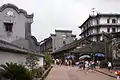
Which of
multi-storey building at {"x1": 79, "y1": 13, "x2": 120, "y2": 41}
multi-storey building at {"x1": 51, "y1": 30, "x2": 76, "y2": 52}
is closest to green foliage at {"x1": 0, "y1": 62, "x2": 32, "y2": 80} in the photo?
multi-storey building at {"x1": 79, "y1": 13, "x2": 120, "y2": 41}

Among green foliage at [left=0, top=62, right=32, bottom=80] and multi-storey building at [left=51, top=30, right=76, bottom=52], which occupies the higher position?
multi-storey building at [left=51, top=30, right=76, bottom=52]

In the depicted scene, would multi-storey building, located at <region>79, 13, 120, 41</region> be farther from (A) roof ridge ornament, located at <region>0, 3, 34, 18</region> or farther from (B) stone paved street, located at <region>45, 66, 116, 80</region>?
(A) roof ridge ornament, located at <region>0, 3, 34, 18</region>

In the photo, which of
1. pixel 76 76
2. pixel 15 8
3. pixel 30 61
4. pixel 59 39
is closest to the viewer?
pixel 30 61

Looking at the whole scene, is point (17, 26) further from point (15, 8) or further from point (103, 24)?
point (103, 24)

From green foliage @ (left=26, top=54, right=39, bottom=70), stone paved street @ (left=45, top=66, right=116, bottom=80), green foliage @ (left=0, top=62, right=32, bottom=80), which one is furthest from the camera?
stone paved street @ (left=45, top=66, right=116, bottom=80)

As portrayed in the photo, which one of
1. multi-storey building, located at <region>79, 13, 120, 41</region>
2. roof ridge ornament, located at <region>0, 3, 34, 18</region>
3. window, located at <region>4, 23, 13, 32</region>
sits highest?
multi-storey building, located at <region>79, 13, 120, 41</region>

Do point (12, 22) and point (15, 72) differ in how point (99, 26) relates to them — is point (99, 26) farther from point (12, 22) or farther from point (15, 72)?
point (15, 72)

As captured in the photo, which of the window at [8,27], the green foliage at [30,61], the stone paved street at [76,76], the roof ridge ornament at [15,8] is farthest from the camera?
the window at [8,27]

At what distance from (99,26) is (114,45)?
46673 millimetres

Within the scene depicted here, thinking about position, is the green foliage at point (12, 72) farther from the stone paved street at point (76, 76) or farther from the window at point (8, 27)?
the window at point (8, 27)

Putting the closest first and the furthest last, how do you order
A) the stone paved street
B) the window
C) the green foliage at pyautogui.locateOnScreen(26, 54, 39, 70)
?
the green foliage at pyautogui.locateOnScreen(26, 54, 39, 70) < the stone paved street < the window

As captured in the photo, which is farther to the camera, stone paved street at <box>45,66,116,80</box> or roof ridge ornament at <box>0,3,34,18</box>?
roof ridge ornament at <box>0,3,34,18</box>

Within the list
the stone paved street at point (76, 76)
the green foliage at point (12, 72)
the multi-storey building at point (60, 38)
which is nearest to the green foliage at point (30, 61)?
the stone paved street at point (76, 76)

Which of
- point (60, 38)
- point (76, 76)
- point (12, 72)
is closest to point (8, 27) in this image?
point (76, 76)
